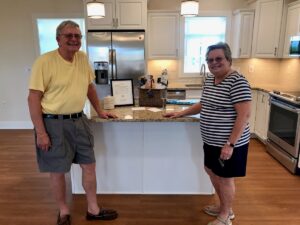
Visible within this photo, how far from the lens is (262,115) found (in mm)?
4246

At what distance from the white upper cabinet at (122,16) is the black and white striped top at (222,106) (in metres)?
2.67

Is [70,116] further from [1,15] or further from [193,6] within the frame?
[1,15]

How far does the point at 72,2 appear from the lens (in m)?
4.75

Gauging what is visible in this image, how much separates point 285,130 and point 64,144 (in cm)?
283

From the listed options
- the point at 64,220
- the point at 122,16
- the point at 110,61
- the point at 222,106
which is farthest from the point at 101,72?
the point at 222,106

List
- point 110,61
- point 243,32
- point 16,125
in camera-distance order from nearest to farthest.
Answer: point 110,61
point 243,32
point 16,125

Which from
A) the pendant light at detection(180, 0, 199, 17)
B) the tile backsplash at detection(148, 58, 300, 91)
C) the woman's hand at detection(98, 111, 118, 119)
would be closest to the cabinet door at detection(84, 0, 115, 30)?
the tile backsplash at detection(148, 58, 300, 91)

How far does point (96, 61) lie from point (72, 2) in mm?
1278

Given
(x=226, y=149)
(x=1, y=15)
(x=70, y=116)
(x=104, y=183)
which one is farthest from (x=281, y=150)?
(x=1, y=15)

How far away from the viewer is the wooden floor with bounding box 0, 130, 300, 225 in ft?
7.84

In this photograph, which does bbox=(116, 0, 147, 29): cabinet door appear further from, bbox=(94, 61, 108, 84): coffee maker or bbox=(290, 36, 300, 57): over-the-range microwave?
bbox=(290, 36, 300, 57): over-the-range microwave

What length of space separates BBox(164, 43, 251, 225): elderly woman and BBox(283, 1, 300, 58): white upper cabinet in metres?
2.59

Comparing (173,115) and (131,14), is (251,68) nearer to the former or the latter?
(131,14)

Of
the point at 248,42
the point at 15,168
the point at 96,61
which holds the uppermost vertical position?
the point at 248,42
